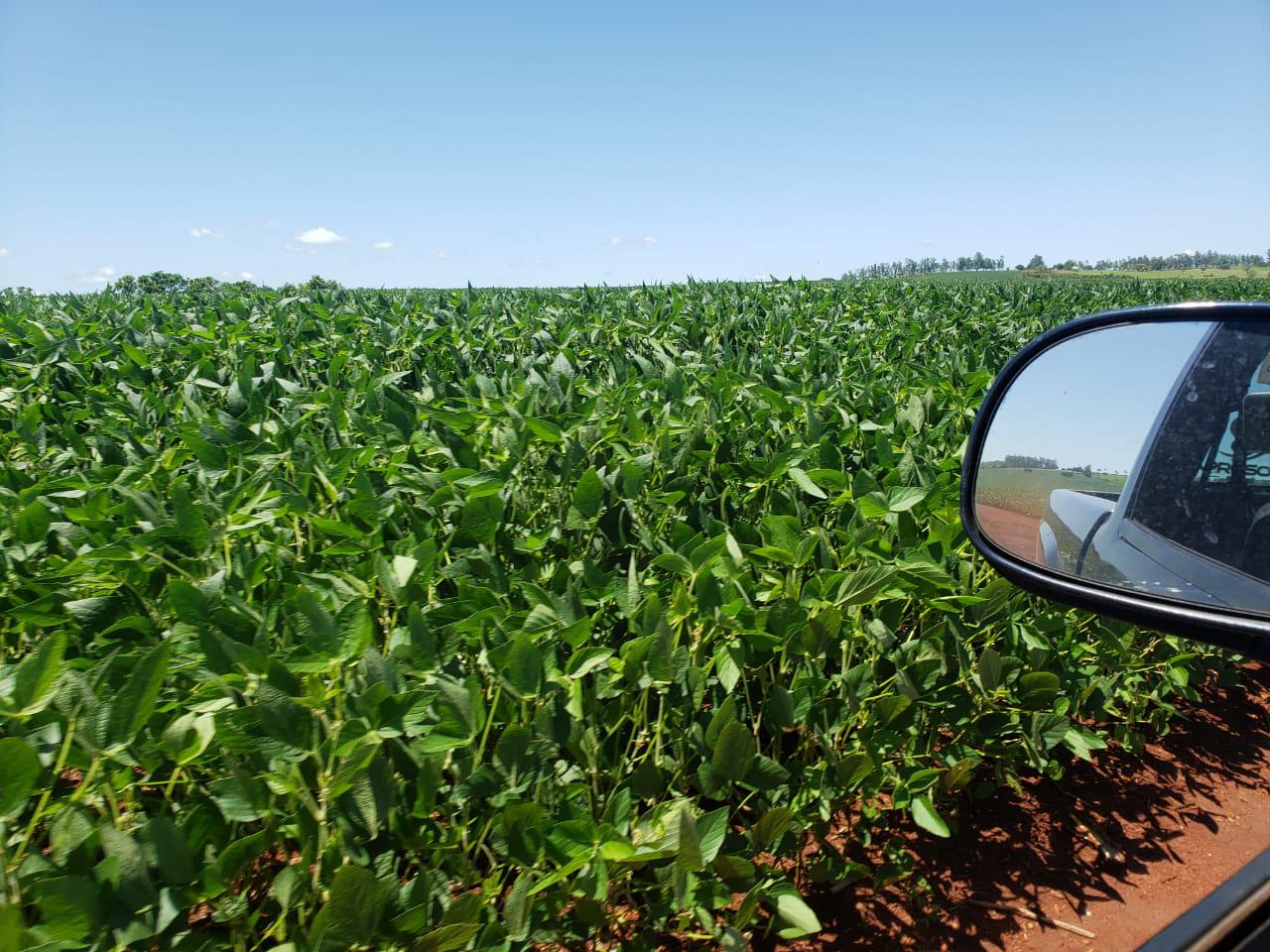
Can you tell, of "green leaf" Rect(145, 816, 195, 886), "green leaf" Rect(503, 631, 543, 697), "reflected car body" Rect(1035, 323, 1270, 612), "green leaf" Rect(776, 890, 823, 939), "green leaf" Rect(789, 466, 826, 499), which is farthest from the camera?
"green leaf" Rect(789, 466, 826, 499)

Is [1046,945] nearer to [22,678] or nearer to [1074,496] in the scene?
[1074,496]

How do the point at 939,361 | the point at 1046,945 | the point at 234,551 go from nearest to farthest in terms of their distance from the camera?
the point at 234,551, the point at 1046,945, the point at 939,361

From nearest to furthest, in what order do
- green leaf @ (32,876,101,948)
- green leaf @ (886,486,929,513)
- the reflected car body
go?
1. green leaf @ (32,876,101,948)
2. the reflected car body
3. green leaf @ (886,486,929,513)

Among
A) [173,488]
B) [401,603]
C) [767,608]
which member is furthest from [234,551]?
[767,608]

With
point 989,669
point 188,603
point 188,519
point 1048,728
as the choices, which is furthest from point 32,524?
point 1048,728

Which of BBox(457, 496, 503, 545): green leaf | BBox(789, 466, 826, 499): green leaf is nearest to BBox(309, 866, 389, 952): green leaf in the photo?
BBox(457, 496, 503, 545): green leaf

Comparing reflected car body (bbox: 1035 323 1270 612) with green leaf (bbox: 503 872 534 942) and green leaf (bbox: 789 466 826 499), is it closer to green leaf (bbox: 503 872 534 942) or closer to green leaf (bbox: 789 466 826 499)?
green leaf (bbox: 789 466 826 499)

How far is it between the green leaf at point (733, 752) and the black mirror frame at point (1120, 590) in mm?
654

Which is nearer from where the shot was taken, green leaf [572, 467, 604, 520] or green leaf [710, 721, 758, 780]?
green leaf [710, 721, 758, 780]

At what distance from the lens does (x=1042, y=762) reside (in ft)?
8.20

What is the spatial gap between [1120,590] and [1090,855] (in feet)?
5.55

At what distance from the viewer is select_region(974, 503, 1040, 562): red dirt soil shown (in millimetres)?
1796

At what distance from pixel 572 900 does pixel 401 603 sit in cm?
70

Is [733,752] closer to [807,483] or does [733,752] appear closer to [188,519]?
[807,483]
